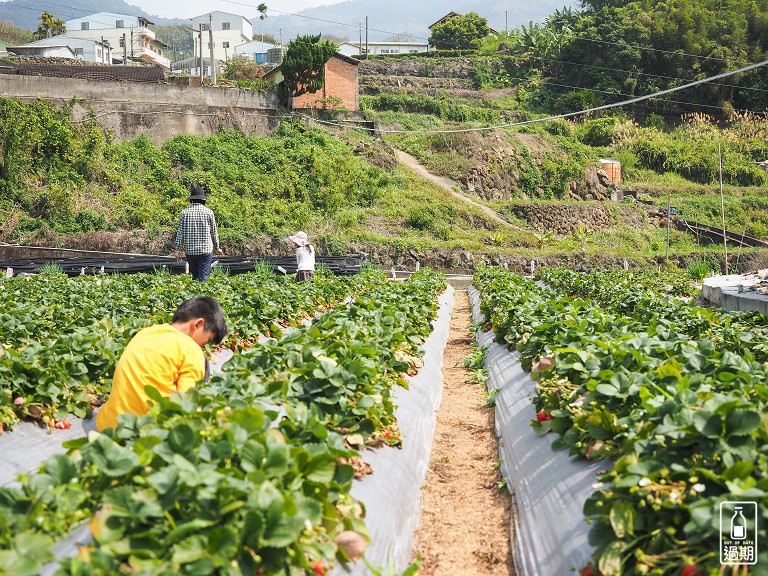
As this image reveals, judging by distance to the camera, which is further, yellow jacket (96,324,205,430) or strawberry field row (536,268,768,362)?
strawberry field row (536,268,768,362)

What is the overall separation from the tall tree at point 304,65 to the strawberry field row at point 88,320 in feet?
79.9

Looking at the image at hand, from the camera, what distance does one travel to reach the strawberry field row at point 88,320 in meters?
5.58

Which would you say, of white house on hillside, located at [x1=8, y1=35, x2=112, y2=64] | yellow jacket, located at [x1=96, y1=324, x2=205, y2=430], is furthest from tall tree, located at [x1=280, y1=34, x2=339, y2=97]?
yellow jacket, located at [x1=96, y1=324, x2=205, y2=430]

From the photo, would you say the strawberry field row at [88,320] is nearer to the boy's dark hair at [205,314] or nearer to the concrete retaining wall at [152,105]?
the boy's dark hair at [205,314]

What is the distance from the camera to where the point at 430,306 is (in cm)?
1253

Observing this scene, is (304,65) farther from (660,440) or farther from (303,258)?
(660,440)

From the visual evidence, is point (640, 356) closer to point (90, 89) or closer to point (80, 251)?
point (80, 251)

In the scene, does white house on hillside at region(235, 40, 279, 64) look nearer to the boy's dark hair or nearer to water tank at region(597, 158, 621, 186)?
water tank at region(597, 158, 621, 186)

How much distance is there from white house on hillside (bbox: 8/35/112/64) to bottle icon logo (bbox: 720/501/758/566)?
200ft

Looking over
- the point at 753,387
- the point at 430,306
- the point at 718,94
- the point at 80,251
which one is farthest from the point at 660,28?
the point at 753,387

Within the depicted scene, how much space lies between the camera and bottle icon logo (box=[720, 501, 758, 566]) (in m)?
2.80

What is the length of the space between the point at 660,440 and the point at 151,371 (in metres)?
2.70

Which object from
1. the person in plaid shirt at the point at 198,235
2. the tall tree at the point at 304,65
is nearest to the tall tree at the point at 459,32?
the tall tree at the point at 304,65

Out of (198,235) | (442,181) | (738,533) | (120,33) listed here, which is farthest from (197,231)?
(120,33)
